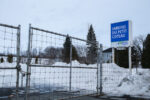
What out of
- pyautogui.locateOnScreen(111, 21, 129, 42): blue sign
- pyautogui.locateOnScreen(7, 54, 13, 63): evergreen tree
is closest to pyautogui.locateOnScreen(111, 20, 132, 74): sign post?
pyautogui.locateOnScreen(111, 21, 129, 42): blue sign

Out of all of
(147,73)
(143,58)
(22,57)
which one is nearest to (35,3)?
(22,57)

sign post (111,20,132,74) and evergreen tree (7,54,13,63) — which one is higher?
sign post (111,20,132,74)

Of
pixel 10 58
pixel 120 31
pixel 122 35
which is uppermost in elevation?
pixel 120 31

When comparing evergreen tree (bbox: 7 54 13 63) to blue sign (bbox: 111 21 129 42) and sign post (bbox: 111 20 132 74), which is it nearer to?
sign post (bbox: 111 20 132 74)

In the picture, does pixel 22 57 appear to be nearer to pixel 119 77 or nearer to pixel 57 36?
pixel 57 36

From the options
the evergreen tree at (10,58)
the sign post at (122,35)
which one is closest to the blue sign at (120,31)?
the sign post at (122,35)

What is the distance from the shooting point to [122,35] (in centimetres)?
1132

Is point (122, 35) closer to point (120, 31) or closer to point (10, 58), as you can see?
point (120, 31)

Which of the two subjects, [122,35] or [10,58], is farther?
[122,35]

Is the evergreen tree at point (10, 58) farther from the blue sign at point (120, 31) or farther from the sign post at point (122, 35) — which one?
the blue sign at point (120, 31)

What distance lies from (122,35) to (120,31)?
34cm

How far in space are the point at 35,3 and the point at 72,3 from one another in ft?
11.1

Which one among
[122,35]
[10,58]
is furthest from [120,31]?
[10,58]

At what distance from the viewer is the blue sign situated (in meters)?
11.0
